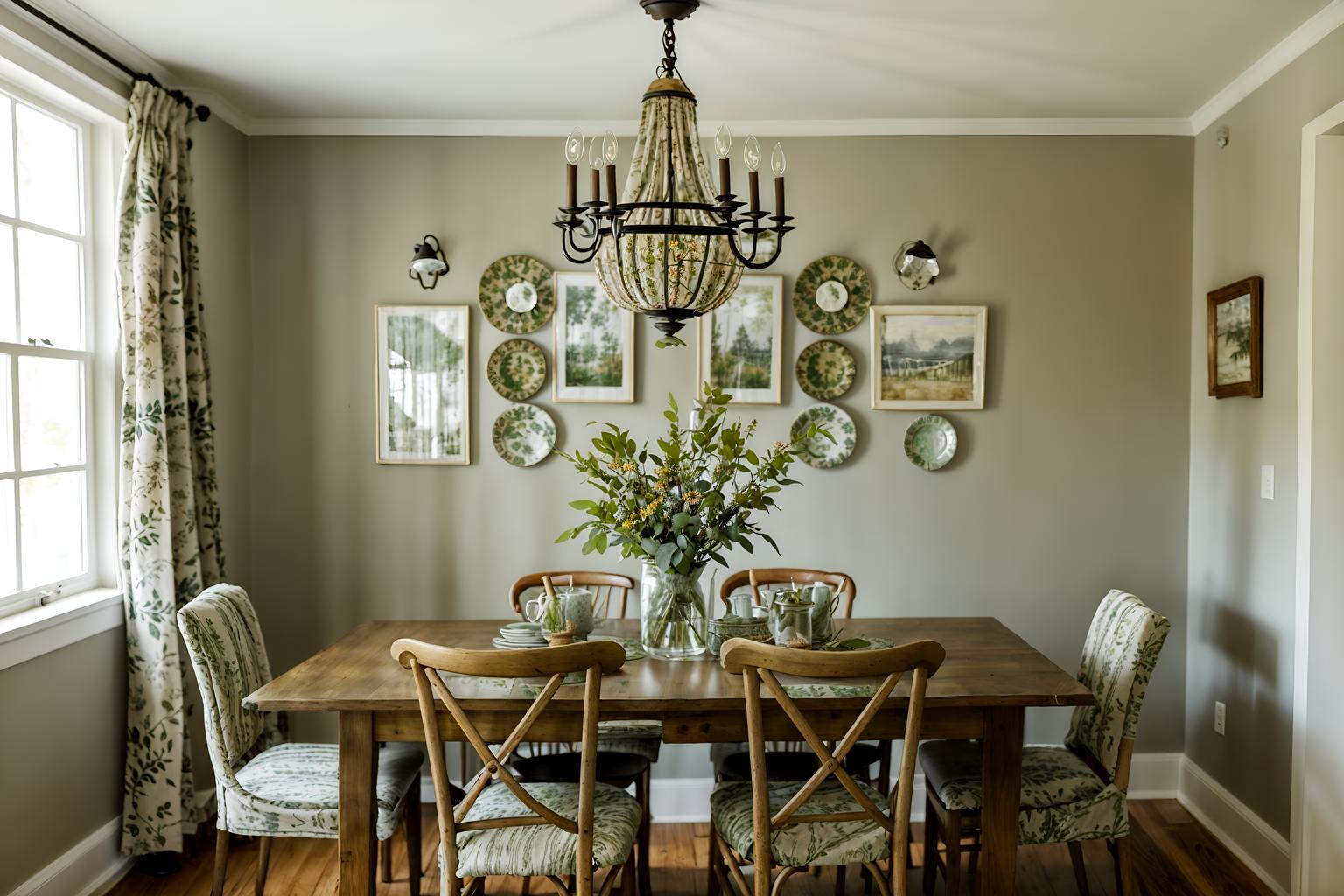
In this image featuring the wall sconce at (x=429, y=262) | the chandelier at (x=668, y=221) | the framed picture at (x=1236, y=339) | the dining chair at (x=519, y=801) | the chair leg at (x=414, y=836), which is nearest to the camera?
the dining chair at (x=519, y=801)

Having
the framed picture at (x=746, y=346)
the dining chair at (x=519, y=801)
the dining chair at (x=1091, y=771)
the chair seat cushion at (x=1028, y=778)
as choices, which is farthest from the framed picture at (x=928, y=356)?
the dining chair at (x=519, y=801)

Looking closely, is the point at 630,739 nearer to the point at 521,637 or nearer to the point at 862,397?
the point at 521,637

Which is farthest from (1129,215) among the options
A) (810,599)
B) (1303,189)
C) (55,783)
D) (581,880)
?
(55,783)

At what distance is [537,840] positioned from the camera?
2.19 meters

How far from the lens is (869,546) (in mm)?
3633

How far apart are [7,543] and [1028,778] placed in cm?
284

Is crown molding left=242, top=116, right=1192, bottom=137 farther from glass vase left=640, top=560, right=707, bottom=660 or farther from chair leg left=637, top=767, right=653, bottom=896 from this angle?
chair leg left=637, top=767, right=653, bottom=896

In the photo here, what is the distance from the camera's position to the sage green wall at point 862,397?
3.60 m

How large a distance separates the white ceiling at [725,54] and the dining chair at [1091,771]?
1665mm

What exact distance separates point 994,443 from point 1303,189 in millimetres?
1275

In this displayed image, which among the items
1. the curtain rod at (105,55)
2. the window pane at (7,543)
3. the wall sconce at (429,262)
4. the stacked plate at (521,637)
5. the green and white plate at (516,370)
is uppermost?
the curtain rod at (105,55)

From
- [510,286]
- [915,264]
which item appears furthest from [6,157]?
[915,264]

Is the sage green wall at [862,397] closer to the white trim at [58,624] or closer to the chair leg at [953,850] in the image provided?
the white trim at [58,624]

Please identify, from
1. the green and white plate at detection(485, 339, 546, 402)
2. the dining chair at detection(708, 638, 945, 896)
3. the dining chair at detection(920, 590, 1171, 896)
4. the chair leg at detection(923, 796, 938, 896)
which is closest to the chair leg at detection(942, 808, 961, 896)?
the dining chair at detection(920, 590, 1171, 896)
